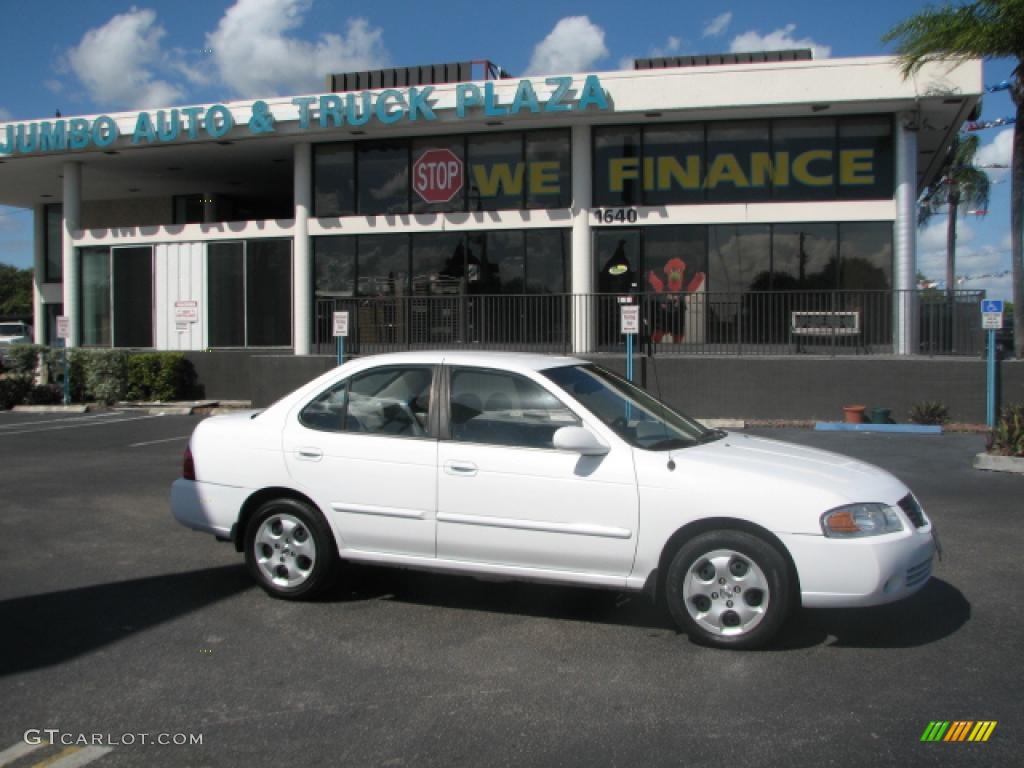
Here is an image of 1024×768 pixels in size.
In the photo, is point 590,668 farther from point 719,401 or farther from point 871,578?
point 719,401

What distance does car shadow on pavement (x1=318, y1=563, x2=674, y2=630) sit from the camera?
578 centimetres

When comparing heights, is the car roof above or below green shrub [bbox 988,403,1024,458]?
above

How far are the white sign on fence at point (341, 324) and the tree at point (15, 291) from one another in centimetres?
7042

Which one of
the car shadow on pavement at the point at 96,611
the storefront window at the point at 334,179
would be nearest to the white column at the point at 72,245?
the storefront window at the point at 334,179

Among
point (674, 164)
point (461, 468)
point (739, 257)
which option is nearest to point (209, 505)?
point (461, 468)

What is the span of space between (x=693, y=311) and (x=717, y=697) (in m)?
13.6

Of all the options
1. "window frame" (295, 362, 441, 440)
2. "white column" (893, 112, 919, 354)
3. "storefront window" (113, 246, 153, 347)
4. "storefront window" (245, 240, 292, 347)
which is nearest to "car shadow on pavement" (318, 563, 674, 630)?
"window frame" (295, 362, 441, 440)

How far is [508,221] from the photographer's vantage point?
20.2 metres

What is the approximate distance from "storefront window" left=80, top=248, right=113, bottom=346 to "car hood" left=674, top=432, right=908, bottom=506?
71.0 ft

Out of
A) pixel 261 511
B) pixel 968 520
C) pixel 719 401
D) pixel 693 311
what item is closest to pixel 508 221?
pixel 693 311

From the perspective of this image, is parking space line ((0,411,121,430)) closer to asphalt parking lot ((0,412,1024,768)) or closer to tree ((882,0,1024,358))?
asphalt parking lot ((0,412,1024,768))

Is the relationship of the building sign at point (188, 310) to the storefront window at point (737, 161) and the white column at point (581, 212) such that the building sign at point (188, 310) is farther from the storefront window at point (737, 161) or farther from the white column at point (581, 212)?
the storefront window at point (737, 161)

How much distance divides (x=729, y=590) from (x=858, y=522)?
30.3 inches

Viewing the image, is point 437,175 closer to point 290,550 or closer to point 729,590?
point 290,550
